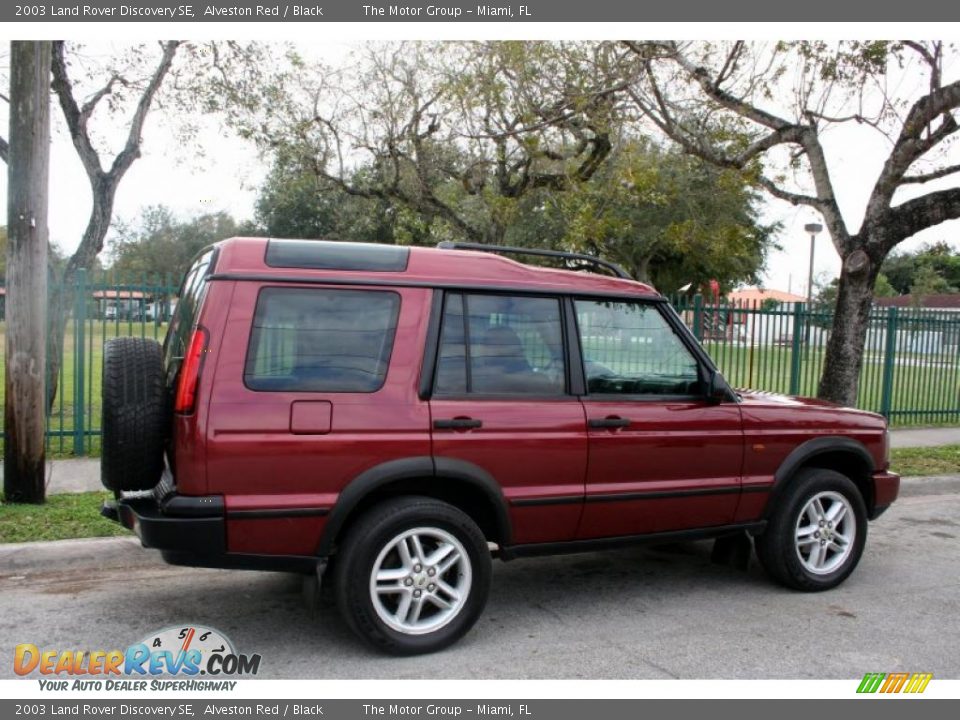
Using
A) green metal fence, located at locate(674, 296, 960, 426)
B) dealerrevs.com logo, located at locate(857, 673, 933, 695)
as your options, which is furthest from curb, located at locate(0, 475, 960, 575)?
green metal fence, located at locate(674, 296, 960, 426)

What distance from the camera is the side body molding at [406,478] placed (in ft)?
12.7

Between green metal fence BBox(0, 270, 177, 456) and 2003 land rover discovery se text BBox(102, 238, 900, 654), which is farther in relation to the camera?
green metal fence BBox(0, 270, 177, 456)

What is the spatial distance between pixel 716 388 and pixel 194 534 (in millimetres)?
2945

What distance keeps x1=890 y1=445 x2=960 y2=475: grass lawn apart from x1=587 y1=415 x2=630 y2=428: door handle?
604 centimetres

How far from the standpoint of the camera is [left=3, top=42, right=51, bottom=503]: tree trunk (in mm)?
6371

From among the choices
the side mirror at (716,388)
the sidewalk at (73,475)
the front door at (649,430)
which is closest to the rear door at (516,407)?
the front door at (649,430)

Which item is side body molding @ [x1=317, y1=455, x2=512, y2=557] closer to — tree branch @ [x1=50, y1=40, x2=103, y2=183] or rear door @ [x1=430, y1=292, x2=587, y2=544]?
rear door @ [x1=430, y1=292, x2=587, y2=544]

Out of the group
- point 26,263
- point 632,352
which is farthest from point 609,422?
point 26,263

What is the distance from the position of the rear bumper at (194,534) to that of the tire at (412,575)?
0.33m

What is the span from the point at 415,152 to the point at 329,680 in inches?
475

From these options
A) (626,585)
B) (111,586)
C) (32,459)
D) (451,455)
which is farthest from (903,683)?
(32,459)

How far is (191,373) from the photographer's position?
3.72 meters

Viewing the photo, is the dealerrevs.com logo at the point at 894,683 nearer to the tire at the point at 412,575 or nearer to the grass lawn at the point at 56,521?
the tire at the point at 412,575

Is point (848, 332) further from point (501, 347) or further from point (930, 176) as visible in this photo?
point (501, 347)
